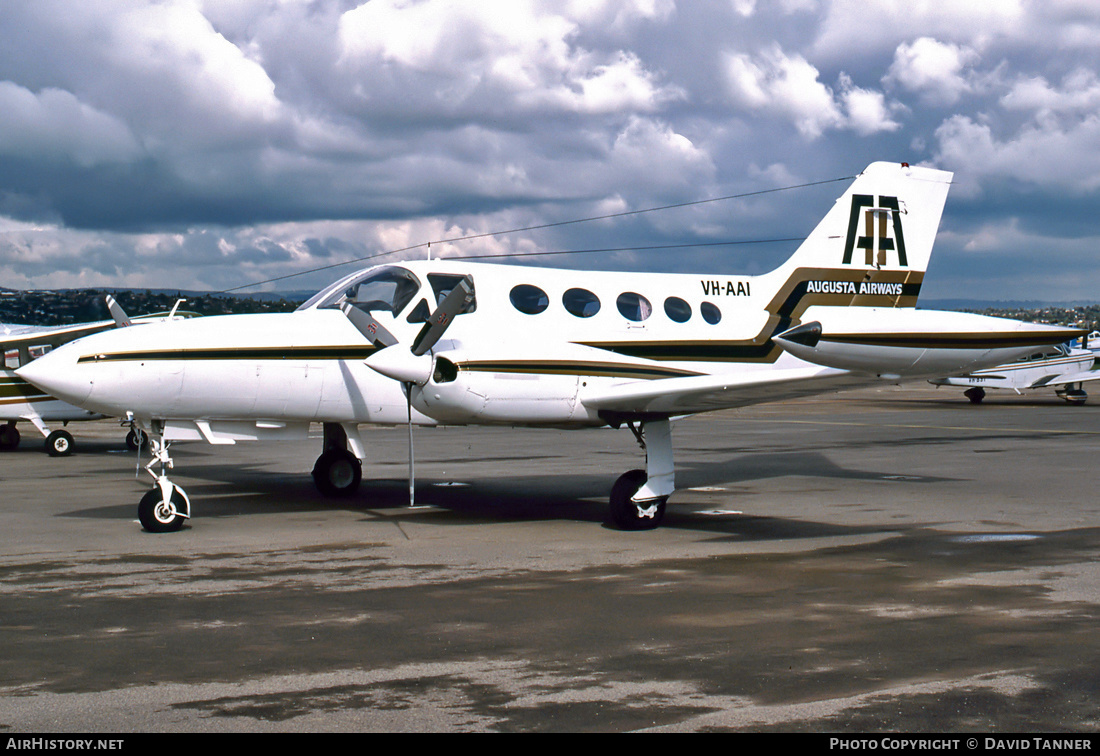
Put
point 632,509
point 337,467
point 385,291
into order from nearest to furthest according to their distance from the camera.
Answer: point 632,509, point 385,291, point 337,467

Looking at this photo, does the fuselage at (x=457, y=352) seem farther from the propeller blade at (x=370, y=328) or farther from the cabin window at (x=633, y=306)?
the propeller blade at (x=370, y=328)

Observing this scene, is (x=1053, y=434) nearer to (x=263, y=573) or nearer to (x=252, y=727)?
(x=263, y=573)

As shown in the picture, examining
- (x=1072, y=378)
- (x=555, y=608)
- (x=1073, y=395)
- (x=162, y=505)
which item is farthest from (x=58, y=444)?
(x=1073, y=395)

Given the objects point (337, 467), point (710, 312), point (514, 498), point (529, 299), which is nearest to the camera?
point (529, 299)

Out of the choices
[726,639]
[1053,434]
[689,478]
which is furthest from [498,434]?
[726,639]

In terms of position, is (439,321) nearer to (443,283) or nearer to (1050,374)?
(443,283)

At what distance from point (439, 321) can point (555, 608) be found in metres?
4.19

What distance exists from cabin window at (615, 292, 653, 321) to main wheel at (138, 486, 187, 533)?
584cm

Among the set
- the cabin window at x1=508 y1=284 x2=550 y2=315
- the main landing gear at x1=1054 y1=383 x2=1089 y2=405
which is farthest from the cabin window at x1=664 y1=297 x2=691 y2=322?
the main landing gear at x1=1054 y1=383 x2=1089 y2=405

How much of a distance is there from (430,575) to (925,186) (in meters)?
11.5

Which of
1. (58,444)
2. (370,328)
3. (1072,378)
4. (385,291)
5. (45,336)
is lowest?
(58,444)

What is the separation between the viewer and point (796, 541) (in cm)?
1082

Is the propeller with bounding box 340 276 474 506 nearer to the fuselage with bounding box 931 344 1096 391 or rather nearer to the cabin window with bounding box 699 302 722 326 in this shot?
the cabin window with bounding box 699 302 722 326

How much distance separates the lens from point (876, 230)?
16.2m
